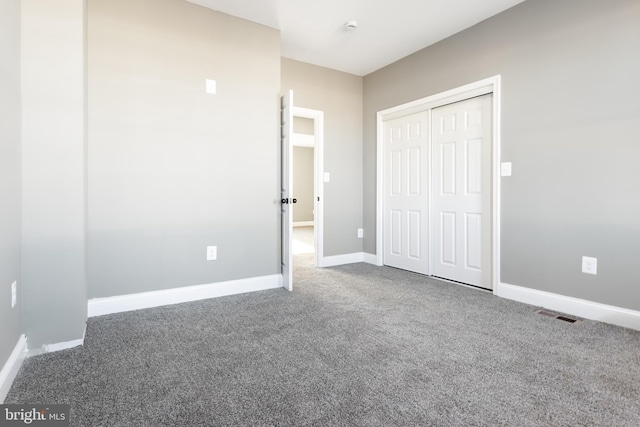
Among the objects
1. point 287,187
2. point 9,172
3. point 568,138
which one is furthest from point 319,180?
point 9,172

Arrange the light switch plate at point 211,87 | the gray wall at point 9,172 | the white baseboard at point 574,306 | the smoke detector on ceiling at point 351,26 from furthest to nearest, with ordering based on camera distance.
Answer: the smoke detector on ceiling at point 351,26 < the light switch plate at point 211,87 < the white baseboard at point 574,306 < the gray wall at point 9,172

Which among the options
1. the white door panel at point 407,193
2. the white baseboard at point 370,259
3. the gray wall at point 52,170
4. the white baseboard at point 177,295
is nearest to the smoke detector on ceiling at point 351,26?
the white door panel at point 407,193

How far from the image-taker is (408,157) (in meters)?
3.98

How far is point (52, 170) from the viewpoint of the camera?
1908mm

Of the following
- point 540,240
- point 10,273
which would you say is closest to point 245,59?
point 10,273

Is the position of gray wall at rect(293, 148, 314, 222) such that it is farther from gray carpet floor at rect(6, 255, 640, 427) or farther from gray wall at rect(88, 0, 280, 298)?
gray carpet floor at rect(6, 255, 640, 427)

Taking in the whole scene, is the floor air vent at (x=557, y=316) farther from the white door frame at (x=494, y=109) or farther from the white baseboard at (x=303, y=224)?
the white baseboard at (x=303, y=224)

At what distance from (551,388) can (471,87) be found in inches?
106

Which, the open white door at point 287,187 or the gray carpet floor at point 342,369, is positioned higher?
the open white door at point 287,187

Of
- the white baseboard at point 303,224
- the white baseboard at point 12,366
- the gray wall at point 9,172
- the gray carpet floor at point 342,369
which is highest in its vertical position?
the gray wall at point 9,172

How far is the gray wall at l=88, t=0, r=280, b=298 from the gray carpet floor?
0.48 meters

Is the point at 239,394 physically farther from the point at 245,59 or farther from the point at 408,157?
the point at 408,157

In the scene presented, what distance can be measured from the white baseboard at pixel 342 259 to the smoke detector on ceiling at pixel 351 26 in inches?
105

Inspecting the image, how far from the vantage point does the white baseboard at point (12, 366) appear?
56.8 inches
